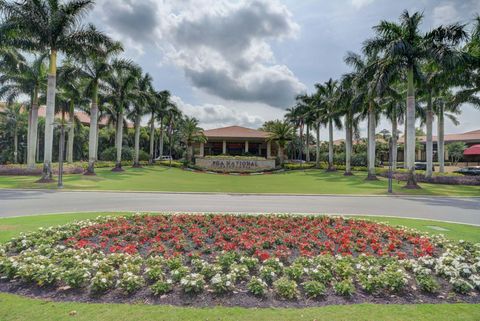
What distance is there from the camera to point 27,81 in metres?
31.1

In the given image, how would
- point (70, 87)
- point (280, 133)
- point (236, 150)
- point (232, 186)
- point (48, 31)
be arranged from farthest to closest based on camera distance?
point (236, 150)
point (280, 133)
point (70, 87)
point (232, 186)
point (48, 31)

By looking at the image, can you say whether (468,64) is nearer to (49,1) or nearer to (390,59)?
(390,59)

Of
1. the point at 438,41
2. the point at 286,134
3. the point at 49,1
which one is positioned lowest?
the point at 286,134

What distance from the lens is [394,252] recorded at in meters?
6.77

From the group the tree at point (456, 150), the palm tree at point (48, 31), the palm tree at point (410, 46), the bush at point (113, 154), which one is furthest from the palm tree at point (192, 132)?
the tree at point (456, 150)

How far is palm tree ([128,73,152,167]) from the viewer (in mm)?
40188

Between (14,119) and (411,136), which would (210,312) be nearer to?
(411,136)

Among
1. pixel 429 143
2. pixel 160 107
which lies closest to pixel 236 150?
pixel 160 107

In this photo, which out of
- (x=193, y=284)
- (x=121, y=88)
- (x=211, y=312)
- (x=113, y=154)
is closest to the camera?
(x=211, y=312)

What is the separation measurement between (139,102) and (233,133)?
2544cm

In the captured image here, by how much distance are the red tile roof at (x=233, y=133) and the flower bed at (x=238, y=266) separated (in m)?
52.4

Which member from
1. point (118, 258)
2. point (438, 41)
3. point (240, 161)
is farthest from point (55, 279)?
point (240, 161)

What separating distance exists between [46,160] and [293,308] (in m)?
25.2

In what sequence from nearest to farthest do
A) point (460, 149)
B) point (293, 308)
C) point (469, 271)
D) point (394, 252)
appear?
point (293, 308)
point (469, 271)
point (394, 252)
point (460, 149)
